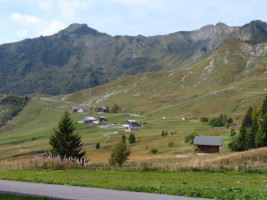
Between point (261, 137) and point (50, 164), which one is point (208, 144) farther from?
point (50, 164)

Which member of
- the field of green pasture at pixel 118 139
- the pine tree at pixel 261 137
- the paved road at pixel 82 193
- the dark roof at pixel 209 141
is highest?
the paved road at pixel 82 193

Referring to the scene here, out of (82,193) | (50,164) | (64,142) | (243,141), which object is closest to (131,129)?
(243,141)

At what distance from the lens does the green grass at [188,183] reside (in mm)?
13168

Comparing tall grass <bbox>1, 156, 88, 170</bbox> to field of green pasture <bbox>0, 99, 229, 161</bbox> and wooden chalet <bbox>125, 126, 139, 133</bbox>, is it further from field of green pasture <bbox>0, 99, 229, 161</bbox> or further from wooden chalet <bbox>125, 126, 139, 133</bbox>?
wooden chalet <bbox>125, 126, 139, 133</bbox>

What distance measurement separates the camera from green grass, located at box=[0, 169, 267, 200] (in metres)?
13.2

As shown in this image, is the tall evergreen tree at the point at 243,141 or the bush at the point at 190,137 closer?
the tall evergreen tree at the point at 243,141

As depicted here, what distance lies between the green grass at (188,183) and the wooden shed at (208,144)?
46.8 meters

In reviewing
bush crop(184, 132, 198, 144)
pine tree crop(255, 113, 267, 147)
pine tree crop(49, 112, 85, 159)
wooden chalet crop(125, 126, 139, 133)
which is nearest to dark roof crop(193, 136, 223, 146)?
pine tree crop(255, 113, 267, 147)

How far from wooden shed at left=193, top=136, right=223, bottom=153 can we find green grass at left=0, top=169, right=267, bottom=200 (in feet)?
154

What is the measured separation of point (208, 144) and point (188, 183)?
5210cm

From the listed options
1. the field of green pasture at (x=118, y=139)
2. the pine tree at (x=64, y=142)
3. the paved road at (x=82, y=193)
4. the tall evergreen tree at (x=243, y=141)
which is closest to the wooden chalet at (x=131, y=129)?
the field of green pasture at (x=118, y=139)

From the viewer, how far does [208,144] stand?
66.4m

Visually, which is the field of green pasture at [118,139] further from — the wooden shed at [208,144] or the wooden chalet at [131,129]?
the wooden chalet at [131,129]

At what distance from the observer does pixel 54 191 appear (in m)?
13.8
